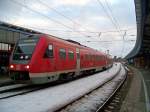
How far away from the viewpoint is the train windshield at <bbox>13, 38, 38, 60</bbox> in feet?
49.9

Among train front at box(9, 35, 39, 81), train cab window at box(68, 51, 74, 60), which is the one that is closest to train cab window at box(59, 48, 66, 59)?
train cab window at box(68, 51, 74, 60)

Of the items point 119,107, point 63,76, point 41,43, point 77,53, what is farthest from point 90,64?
point 119,107

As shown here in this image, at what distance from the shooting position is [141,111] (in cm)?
1027

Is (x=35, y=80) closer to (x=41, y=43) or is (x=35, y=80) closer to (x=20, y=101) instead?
(x=41, y=43)

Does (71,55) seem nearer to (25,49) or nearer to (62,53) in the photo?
(62,53)

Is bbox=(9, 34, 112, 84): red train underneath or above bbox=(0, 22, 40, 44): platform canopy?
underneath

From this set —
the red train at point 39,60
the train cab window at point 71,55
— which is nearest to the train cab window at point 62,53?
the red train at point 39,60

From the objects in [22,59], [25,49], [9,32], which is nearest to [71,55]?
[25,49]

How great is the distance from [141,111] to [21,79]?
6972 millimetres

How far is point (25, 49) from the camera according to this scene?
51.3 ft

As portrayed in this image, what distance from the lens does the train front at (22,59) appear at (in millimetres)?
14648

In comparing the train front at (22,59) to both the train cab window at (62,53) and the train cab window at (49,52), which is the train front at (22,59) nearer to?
the train cab window at (49,52)

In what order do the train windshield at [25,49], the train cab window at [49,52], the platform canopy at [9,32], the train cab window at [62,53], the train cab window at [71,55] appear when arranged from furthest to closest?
the platform canopy at [9,32]
the train cab window at [71,55]
the train cab window at [62,53]
the train cab window at [49,52]
the train windshield at [25,49]

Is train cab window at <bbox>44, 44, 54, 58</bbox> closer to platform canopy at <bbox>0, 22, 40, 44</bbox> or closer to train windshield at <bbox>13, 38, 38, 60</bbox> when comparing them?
train windshield at <bbox>13, 38, 38, 60</bbox>
